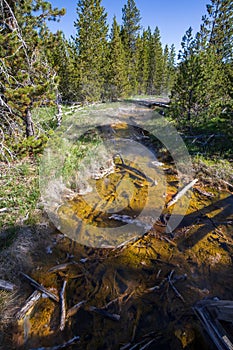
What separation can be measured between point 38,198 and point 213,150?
8549 millimetres

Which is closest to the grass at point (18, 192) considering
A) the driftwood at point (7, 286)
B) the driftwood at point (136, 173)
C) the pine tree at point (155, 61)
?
the driftwood at point (7, 286)

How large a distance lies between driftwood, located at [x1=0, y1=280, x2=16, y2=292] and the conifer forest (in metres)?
0.02

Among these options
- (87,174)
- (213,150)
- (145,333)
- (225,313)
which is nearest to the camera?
(225,313)

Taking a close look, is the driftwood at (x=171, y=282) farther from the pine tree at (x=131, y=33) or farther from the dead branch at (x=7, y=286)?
the pine tree at (x=131, y=33)

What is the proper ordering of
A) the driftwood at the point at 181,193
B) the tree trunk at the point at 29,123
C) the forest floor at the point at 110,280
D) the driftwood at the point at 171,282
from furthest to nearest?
the driftwood at the point at 181,193, the tree trunk at the point at 29,123, the driftwood at the point at 171,282, the forest floor at the point at 110,280

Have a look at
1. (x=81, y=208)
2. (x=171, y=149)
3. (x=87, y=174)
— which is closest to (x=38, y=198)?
(x=81, y=208)

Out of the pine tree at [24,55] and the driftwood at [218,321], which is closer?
the driftwood at [218,321]

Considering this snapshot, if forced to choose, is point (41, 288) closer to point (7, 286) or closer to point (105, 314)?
point (7, 286)

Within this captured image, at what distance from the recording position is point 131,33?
30359 millimetres

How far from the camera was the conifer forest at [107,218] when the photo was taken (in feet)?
10.6

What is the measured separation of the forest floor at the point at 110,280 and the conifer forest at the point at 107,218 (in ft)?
0.07

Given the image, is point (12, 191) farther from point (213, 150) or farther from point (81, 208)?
Answer: point (213, 150)

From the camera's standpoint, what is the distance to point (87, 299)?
3652mm

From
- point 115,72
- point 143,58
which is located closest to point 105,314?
point 115,72
